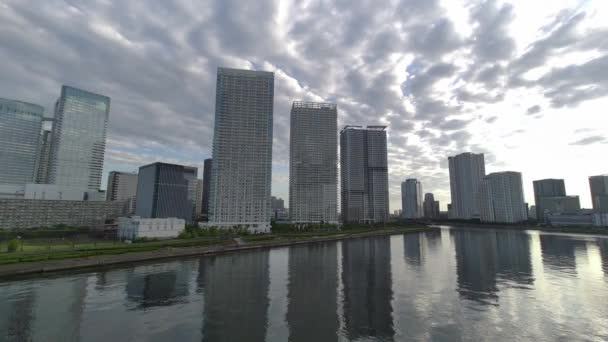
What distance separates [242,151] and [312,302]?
12965cm

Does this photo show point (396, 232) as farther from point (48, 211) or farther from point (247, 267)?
point (48, 211)

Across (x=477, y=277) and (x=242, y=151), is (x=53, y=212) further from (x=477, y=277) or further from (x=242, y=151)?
(x=477, y=277)

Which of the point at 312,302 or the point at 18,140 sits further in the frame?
the point at 18,140

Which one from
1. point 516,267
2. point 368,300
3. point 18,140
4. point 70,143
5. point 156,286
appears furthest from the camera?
point 70,143

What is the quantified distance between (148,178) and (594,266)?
8393 inches

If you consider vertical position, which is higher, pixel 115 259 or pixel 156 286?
pixel 115 259

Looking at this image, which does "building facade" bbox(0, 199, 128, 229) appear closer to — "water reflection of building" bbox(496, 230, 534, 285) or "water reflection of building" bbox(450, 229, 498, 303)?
"water reflection of building" bbox(450, 229, 498, 303)

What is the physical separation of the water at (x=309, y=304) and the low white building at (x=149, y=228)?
4724cm

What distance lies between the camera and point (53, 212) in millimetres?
139500

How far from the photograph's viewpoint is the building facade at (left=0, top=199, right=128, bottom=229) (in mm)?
125125

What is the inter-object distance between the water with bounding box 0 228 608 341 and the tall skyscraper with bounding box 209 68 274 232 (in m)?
92.4

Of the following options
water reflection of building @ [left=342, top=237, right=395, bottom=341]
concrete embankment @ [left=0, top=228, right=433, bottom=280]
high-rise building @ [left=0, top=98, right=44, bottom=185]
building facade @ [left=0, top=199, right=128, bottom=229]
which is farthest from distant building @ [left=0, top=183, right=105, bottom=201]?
water reflection of building @ [left=342, top=237, right=395, bottom=341]

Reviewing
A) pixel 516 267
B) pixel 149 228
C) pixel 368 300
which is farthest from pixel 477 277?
pixel 149 228

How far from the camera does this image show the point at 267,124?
532ft
